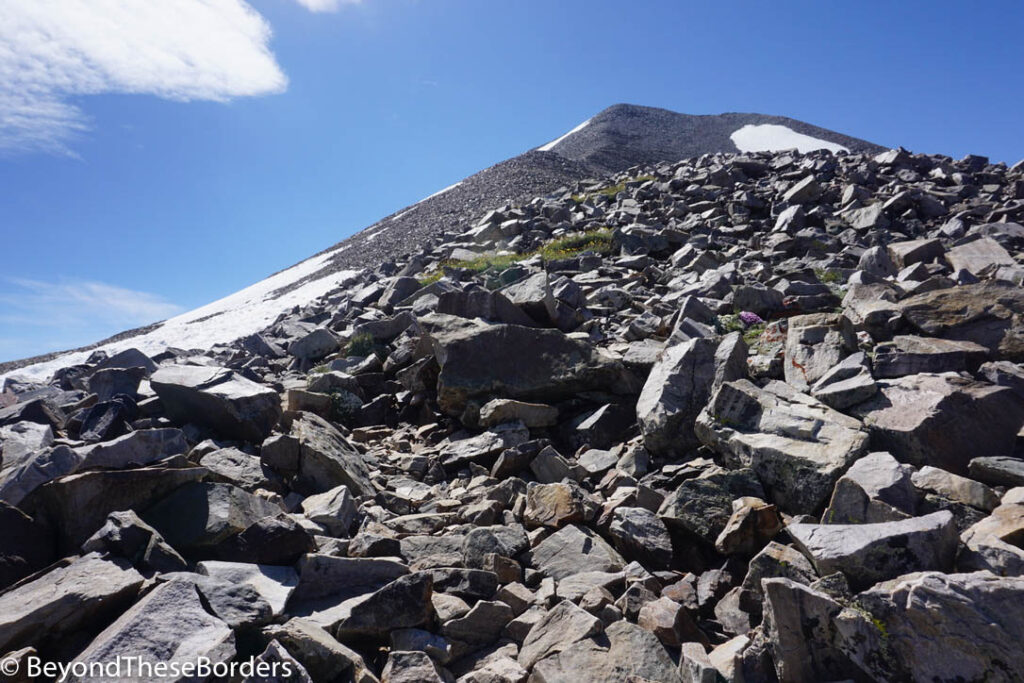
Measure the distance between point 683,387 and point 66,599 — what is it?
16.9ft

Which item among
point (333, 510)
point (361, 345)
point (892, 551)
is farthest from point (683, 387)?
point (361, 345)

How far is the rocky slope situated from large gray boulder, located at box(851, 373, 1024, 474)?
22 millimetres

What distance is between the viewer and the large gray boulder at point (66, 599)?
2967 millimetres

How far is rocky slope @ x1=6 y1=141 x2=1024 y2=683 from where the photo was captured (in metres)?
2.98

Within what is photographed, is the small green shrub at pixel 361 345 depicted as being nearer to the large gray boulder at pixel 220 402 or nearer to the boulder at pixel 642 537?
the large gray boulder at pixel 220 402

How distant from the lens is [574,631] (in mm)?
3344

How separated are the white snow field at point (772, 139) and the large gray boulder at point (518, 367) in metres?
47.0

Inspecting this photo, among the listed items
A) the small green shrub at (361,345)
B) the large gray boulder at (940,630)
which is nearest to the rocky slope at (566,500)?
the large gray boulder at (940,630)

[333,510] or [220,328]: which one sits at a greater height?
[220,328]

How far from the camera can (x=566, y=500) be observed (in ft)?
15.7

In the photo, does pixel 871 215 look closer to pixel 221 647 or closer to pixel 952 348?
pixel 952 348

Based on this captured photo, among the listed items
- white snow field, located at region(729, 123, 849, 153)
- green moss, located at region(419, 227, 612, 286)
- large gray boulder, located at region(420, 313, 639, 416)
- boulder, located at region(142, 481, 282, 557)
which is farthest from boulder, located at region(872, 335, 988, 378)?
white snow field, located at region(729, 123, 849, 153)

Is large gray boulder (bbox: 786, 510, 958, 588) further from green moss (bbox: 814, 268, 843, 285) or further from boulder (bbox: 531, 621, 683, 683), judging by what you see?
green moss (bbox: 814, 268, 843, 285)

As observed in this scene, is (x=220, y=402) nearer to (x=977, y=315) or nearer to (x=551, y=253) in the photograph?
(x=977, y=315)
